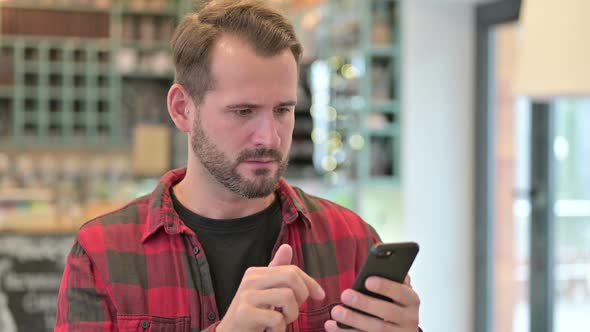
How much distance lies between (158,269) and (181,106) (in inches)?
13.0

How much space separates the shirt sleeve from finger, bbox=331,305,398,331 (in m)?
0.40

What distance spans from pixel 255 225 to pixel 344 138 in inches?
210

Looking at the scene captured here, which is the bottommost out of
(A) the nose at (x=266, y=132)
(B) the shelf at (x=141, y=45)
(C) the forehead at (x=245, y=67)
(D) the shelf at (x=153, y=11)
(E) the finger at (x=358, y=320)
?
(E) the finger at (x=358, y=320)

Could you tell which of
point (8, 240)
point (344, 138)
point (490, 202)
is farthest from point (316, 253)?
point (344, 138)

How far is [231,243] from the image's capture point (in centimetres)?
146

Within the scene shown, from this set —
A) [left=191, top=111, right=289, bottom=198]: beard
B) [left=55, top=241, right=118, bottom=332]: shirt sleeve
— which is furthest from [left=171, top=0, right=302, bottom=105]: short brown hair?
[left=55, top=241, right=118, bottom=332]: shirt sleeve

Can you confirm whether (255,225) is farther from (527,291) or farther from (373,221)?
(373,221)

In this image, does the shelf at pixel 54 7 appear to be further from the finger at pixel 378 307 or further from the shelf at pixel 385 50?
the finger at pixel 378 307

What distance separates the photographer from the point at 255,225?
149 cm

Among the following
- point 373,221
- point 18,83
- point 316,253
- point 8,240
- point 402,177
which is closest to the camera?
point 316,253

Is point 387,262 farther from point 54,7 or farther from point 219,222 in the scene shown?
point 54,7

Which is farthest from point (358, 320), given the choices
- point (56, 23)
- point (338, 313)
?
point (56, 23)

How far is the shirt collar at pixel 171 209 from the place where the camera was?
4.64 feet

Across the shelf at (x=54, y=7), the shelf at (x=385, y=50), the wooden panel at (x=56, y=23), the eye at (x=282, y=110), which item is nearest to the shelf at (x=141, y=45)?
the wooden panel at (x=56, y=23)
